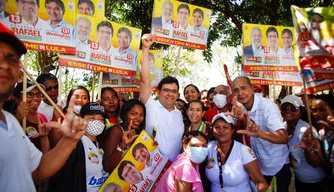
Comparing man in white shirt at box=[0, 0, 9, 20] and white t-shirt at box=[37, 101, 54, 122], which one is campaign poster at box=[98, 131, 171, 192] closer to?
white t-shirt at box=[37, 101, 54, 122]

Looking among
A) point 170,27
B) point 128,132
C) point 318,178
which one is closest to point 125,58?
point 170,27

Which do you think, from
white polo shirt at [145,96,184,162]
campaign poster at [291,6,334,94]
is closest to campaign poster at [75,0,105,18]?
white polo shirt at [145,96,184,162]

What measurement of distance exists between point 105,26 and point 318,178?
382 cm

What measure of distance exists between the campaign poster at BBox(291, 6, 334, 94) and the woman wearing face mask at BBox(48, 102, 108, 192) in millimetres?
2193

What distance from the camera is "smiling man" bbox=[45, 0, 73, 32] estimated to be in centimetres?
411

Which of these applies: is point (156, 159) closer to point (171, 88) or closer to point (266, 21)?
point (171, 88)

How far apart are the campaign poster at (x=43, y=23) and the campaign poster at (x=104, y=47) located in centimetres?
50

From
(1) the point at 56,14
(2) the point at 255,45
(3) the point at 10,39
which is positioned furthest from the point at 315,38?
(2) the point at 255,45

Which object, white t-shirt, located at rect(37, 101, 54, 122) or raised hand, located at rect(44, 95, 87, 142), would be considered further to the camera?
white t-shirt, located at rect(37, 101, 54, 122)

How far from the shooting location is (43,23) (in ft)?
13.2

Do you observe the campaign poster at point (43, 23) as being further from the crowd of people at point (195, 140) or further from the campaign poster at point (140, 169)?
the campaign poster at point (140, 169)

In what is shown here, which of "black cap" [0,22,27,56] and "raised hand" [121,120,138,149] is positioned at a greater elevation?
"black cap" [0,22,27,56]

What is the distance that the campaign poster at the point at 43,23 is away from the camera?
3.72 metres

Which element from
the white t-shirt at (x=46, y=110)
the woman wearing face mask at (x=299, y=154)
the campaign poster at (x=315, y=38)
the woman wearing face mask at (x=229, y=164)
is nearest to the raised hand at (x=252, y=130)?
the woman wearing face mask at (x=229, y=164)
